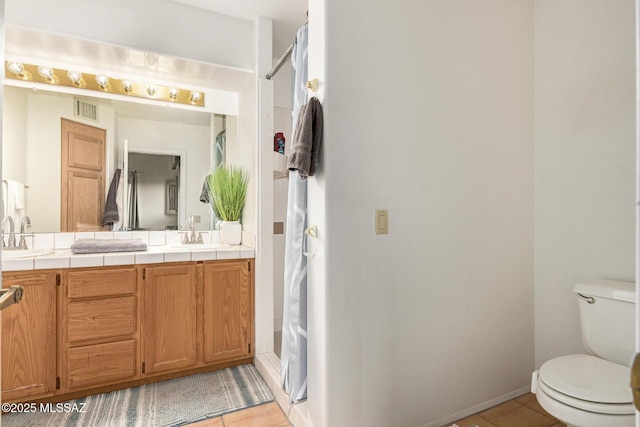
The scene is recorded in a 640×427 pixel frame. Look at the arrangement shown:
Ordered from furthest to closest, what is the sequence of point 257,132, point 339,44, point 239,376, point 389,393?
point 257,132 < point 239,376 < point 389,393 < point 339,44

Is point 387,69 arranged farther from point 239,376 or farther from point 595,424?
point 239,376

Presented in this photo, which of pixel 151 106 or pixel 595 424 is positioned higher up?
pixel 151 106

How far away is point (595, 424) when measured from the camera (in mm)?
1261

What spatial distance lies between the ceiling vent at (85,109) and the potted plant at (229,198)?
100cm

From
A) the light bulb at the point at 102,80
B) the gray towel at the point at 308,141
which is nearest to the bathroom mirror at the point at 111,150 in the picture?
the light bulb at the point at 102,80

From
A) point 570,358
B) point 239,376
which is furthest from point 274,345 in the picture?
point 570,358

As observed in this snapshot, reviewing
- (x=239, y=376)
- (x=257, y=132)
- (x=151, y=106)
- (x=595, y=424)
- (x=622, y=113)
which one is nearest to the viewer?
(x=595, y=424)

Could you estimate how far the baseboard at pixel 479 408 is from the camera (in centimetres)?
177

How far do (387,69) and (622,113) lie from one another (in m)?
1.29

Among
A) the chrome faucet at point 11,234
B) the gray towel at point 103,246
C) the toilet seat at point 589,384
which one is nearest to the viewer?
the toilet seat at point 589,384

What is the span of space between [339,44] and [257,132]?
1255mm

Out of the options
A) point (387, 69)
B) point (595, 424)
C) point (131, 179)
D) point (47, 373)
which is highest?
point (387, 69)

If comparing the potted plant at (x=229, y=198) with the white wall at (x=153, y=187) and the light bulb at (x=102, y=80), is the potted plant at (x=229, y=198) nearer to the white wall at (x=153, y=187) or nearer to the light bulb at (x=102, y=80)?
the white wall at (x=153, y=187)

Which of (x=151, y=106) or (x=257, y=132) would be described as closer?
(x=257, y=132)
